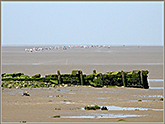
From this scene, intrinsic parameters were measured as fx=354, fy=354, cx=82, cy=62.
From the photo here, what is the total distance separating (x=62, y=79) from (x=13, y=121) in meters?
10.0

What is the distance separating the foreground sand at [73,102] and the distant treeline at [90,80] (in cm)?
67

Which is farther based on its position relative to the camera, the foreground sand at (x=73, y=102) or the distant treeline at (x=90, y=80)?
the distant treeline at (x=90, y=80)

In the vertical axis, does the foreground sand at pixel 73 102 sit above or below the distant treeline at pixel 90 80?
below

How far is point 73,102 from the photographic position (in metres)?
17.5

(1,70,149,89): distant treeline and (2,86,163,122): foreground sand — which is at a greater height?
(1,70,149,89): distant treeline

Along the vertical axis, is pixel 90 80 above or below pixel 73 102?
above

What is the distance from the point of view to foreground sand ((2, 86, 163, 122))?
1402 centimetres

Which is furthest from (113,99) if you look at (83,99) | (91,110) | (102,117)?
(102,117)

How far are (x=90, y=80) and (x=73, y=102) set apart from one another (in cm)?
590

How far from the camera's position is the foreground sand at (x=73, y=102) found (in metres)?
14.0

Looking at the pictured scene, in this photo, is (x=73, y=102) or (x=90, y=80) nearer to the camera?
(x=73, y=102)

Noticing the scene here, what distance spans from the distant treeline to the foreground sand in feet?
2.20

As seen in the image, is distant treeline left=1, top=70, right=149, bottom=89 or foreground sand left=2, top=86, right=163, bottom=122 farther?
distant treeline left=1, top=70, right=149, bottom=89

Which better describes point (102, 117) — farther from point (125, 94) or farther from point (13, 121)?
point (125, 94)
